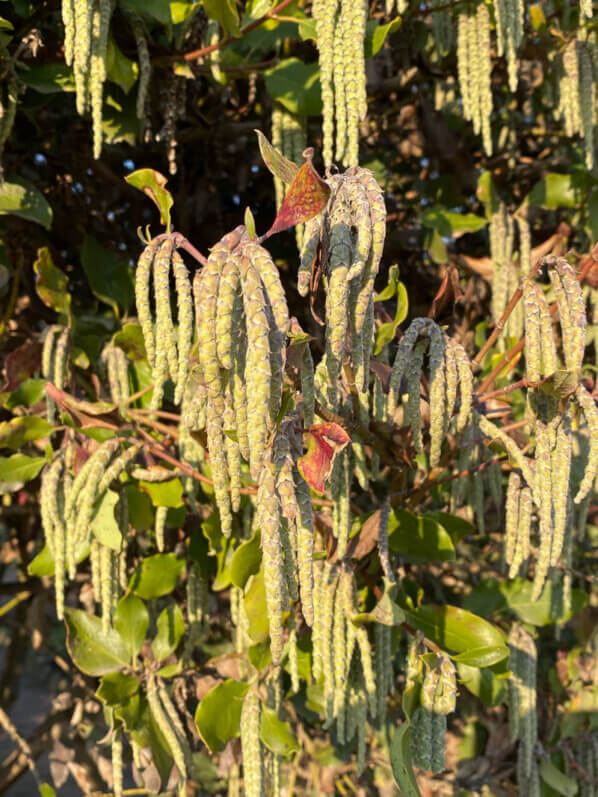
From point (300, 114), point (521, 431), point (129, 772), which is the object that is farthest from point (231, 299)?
point (129, 772)

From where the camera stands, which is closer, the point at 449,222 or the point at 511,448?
the point at 511,448

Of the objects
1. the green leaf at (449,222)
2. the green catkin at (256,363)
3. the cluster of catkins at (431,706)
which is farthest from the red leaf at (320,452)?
the green leaf at (449,222)

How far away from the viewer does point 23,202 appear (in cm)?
160

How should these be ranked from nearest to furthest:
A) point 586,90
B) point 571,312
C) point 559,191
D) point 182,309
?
point 182,309, point 571,312, point 586,90, point 559,191

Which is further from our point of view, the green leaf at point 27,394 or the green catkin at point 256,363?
the green leaf at point 27,394

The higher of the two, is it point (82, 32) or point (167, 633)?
point (82, 32)

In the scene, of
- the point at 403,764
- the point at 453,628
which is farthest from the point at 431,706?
the point at 453,628

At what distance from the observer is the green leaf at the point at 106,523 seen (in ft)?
4.61

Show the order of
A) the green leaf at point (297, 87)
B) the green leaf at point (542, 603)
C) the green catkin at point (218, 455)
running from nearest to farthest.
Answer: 1. the green catkin at point (218, 455)
2. the green leaf at point (297, 87)
3. the green leaf at point (542, 603)

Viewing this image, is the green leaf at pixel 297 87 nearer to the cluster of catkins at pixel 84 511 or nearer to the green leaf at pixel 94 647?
the cluster of catkins at pixel 84 511

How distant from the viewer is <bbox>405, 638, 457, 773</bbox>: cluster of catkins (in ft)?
4.01

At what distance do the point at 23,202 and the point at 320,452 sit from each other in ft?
3.52

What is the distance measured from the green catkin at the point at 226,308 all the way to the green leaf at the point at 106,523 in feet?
2.39

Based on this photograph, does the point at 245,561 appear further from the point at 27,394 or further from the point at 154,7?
the point at 154,7
